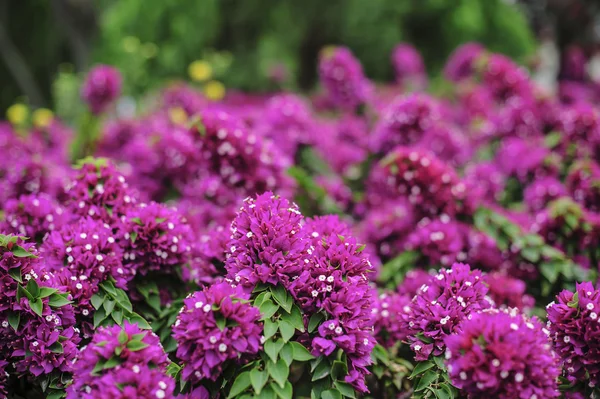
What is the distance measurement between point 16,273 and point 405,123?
2384 millimetres

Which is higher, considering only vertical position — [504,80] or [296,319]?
[504,80]

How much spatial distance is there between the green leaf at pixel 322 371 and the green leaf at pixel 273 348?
155mm

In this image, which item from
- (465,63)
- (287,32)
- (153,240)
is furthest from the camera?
(287,32)

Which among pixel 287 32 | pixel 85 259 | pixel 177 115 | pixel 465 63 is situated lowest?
pixel 287 32

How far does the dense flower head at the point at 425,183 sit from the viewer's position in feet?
9.23

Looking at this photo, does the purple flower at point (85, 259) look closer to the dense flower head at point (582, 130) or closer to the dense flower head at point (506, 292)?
the dense flower head at point (506, 292)

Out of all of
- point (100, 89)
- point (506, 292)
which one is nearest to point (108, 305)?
point (506, 292)

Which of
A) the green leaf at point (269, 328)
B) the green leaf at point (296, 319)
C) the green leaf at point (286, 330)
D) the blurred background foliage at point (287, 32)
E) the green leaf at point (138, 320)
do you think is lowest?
the blurred background foliage at point (287, 32)

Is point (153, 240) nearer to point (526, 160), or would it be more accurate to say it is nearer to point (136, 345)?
point (136, 345)

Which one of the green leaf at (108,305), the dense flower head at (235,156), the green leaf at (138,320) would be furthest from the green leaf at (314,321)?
the dense flower head at (235,156)

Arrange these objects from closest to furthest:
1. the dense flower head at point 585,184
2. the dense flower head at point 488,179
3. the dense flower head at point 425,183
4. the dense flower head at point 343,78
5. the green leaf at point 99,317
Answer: the green leaf at point 99,317 → the dense flower head at point 425,183 → the dense flower head at point 585,184 → the dense flower head at point 488,179 → the dense flower head at point 343,78

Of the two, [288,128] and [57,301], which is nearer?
[57,301]

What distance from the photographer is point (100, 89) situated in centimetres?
422

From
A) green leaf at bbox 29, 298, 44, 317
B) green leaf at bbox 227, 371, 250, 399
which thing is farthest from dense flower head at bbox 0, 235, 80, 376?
green leaf at bbox 227, 371, 250, 399
